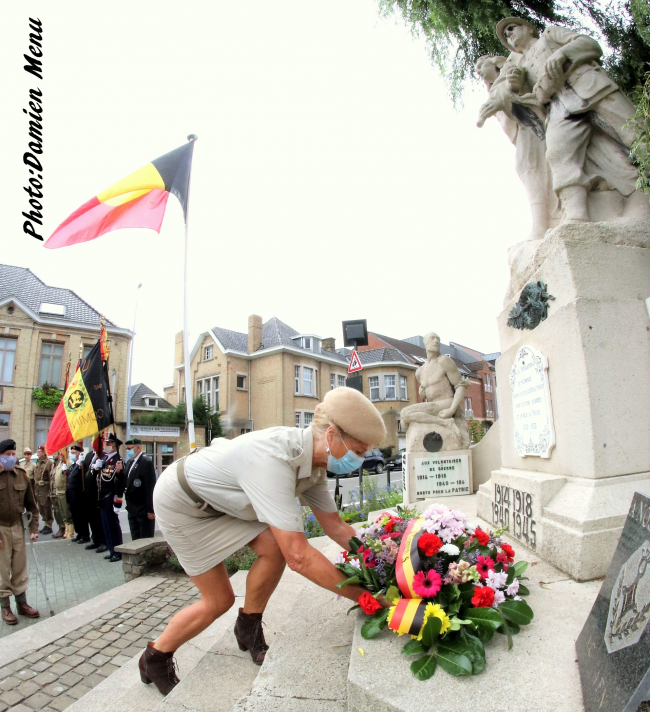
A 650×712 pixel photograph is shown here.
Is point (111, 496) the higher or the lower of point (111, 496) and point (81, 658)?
the higher

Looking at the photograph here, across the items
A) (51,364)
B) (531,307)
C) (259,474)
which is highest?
(51,364)

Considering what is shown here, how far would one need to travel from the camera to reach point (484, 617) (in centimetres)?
165

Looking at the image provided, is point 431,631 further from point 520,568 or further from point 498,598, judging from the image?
point 520,568

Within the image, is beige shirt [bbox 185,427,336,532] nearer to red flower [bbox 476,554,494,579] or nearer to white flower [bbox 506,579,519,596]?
red flower [bbox 476,554,494,579]

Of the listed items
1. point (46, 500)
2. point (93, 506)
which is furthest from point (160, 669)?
point (46, 500)

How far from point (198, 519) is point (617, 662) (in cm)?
175

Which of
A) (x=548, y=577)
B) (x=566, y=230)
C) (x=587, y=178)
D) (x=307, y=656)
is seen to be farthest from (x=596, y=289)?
(x=307, y=656)

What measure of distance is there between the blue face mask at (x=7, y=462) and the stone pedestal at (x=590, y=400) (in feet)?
16.2

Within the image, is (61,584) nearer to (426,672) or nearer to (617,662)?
(426,672)

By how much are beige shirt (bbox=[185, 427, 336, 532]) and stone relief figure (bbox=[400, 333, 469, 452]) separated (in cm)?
404

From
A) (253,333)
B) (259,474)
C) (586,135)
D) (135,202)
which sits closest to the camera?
(259,474)

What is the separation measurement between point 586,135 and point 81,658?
17.0 ft

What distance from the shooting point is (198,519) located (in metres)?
2.29

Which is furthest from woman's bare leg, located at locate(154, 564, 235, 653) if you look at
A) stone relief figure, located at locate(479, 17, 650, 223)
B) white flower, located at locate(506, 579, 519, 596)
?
stone relief figure, located at locate(479, 17, 650, 223)
